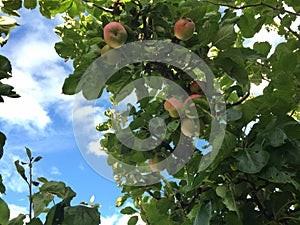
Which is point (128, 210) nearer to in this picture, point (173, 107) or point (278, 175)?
point (173, 107)

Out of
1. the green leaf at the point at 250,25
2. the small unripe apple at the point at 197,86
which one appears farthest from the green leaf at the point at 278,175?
the green leaf at the point at 250,25

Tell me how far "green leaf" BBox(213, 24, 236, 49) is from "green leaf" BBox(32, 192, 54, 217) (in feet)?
3.43

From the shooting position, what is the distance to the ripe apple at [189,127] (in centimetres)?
175

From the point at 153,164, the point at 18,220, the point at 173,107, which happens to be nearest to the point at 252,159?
the point at 173,107

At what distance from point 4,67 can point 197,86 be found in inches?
38.8

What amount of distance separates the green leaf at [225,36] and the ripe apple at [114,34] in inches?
17.8

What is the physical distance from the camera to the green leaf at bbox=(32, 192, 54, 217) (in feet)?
4.06

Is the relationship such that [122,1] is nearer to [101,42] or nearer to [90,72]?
[101,42]

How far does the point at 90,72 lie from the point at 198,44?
563 millimetres

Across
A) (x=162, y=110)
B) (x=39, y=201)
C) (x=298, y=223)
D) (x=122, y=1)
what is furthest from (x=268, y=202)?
(x=122, y=1)

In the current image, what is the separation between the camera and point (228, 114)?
4.91ft

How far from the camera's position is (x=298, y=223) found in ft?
5.00

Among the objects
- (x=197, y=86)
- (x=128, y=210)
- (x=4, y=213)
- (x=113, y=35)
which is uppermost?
(x=113, y=35)

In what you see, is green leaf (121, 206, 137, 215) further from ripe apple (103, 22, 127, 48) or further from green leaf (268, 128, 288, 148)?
green leaf (268, 128, 288, 148)
